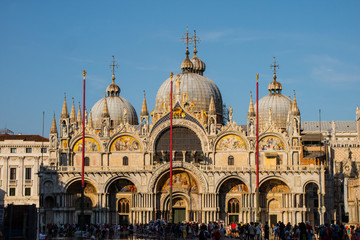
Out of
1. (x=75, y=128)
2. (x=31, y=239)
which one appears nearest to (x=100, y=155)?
(x=75, y=128)

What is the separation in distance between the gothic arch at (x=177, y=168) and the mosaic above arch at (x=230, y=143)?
12.8ft

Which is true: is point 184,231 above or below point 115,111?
below

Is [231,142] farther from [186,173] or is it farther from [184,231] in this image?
[184,231]

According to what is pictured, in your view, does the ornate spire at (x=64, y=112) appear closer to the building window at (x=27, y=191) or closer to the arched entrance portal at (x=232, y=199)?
the building window at (x=27, y=191)

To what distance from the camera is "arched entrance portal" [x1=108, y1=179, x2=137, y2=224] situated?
8081 centimetres

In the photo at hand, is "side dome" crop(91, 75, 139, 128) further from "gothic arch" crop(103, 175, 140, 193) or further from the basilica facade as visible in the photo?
"gothic arch" crop(103, 175, 140, 193)

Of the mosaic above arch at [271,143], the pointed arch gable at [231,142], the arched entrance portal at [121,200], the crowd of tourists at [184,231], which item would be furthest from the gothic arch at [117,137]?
the mosaic above arch at [271,143]

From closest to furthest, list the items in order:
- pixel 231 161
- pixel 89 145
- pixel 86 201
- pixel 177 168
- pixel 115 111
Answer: pixel 177 168 → pixel 231 161 → pixel 86 201 → pixel 89 145 → pixel 115 111

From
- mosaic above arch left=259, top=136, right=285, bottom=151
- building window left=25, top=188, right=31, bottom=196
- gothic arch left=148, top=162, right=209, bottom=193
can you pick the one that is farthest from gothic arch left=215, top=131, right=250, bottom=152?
building window left=25, top=188, right=31, bottom=196

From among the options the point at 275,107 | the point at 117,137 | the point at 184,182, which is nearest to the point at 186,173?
the point at 184,182

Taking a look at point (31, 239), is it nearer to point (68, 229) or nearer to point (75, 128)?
point (68, 229)

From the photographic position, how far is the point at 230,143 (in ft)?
260

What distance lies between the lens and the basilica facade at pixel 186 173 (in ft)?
253

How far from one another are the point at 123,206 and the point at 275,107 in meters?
24.7
